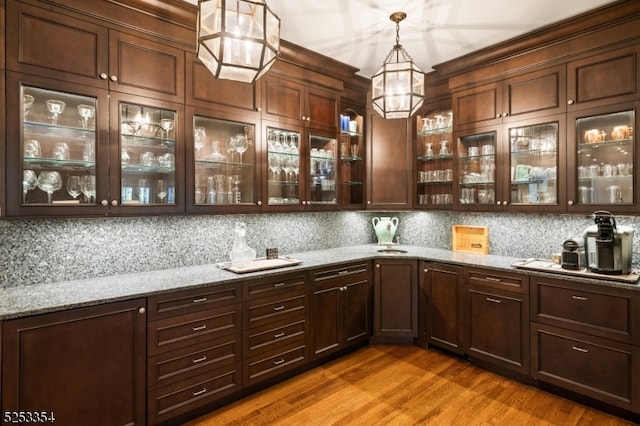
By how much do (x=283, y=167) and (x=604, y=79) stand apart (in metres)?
2.72

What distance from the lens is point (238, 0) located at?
5.33 ft

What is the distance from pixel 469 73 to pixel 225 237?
115 inches

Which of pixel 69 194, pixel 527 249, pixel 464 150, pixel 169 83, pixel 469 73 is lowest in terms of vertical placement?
pixel 527 249

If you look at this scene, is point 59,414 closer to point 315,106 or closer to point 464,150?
point 315,106

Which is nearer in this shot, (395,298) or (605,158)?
(605,158)

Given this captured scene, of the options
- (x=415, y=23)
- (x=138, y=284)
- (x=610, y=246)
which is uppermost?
(x=415, y=23)

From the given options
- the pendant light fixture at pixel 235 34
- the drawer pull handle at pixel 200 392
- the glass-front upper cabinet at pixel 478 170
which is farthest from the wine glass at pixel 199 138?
the glass-front upper cabinet at pixel 478 170

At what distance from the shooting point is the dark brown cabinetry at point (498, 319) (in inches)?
112

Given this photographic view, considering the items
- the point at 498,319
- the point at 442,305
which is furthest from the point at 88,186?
the point at 498,319

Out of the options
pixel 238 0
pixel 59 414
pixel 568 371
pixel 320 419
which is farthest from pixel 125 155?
pixel 568 371

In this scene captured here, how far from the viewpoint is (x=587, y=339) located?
252 centimetres

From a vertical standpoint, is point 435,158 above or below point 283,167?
above

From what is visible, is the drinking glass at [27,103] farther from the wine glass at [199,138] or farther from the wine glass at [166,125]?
the wine glass at [199,138]

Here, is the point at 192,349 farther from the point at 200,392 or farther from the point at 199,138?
the point at 199,138
